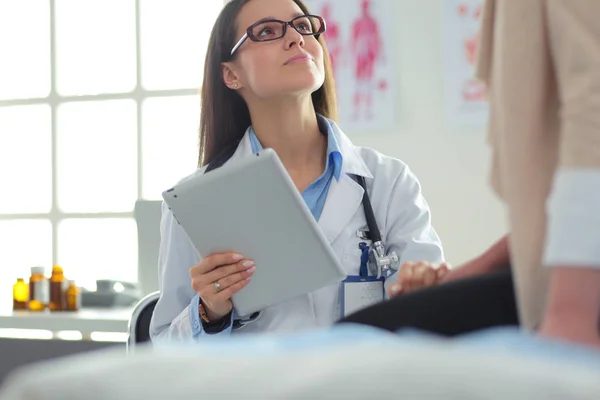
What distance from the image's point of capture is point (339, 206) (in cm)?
211

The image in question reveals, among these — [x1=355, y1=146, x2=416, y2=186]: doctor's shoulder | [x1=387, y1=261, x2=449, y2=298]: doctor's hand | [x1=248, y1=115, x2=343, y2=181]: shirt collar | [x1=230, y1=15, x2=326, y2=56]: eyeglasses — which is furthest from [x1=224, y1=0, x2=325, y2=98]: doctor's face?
[x1=387, y1=261, x2=449, y2=298]: doctor's hand

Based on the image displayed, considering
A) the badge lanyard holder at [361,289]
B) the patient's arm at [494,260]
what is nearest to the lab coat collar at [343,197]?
the badge lanyard holder at [361,289]

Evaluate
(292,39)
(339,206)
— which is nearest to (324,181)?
(339,206)

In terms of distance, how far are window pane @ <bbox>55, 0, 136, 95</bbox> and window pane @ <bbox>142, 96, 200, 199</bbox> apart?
224 millimetres

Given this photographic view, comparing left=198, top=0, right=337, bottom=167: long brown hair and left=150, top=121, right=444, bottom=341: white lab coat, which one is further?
left=198, top=0, right=337, bottom=167: long brown hair

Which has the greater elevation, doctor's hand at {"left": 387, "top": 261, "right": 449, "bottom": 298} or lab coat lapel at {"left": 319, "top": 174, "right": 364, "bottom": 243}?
doctor's hand at {"left": 387, "top": 261, "right": 449, "bottom": 298}

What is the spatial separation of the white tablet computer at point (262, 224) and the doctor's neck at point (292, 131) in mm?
439

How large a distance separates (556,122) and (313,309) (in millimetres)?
1314

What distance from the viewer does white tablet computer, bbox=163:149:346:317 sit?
1777 mm

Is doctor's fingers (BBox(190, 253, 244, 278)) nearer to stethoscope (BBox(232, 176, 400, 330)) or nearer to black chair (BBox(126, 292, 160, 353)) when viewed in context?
stethoscope (BBox(232, 176, 400, 330))

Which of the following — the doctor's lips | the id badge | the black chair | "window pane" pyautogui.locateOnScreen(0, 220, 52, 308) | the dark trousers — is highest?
the doctor's lips

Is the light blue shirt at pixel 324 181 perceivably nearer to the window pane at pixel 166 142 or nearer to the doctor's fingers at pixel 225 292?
the doctor's fingers at pixel 225 292

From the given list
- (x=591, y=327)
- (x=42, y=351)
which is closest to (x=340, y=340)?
(x=591, y=327)

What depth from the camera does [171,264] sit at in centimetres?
217
